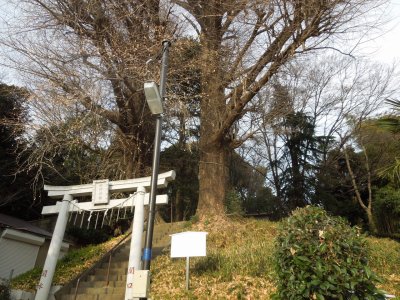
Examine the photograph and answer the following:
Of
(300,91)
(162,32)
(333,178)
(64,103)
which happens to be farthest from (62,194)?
(333,178)

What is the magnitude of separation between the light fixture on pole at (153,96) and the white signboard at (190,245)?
159 inches

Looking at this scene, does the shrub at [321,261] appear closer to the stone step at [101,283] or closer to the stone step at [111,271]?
the stone step at [101,283]

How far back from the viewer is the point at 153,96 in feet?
19.7

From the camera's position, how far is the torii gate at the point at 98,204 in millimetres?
9875

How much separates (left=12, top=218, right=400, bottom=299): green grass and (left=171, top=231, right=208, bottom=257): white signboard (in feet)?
2.32

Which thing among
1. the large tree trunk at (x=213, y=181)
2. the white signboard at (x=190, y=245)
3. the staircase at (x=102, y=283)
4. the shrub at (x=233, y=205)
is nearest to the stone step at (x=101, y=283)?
the staircase at (x=102, y=283)

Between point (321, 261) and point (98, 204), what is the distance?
759 centimetres

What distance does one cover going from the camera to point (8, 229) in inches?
620

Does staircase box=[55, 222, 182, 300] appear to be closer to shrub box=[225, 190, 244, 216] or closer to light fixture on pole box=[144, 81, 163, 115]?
shrub box=[225, 190, 244, 216]

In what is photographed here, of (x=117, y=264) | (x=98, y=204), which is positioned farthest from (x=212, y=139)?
(x=117, y=264)

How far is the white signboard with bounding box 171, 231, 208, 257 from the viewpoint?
893 cm

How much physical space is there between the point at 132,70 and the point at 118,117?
3.07 meters

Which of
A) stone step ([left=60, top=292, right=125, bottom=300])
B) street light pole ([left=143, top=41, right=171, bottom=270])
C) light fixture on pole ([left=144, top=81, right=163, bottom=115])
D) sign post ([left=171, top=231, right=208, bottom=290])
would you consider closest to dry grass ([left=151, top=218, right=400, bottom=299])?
sign post ([left=171, top=231, right=208, bottom=290])

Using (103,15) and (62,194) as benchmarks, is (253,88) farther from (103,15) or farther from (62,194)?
(62,194)
